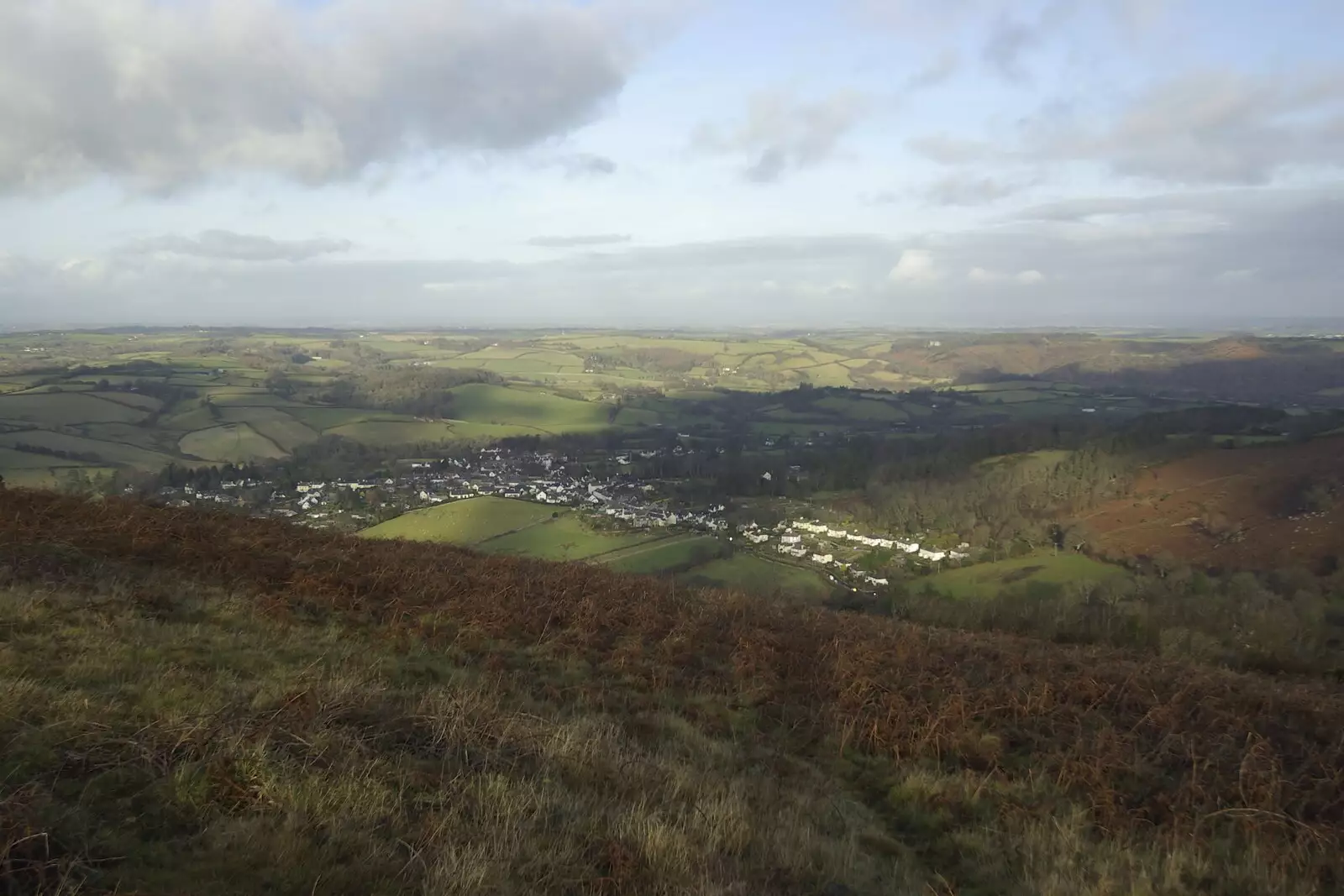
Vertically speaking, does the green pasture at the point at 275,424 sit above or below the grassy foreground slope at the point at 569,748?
below

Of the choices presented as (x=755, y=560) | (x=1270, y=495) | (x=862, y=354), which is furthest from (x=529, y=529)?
(x=862, y=354)

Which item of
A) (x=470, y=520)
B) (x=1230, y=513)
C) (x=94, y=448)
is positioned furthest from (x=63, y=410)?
(x=1230, y=513)

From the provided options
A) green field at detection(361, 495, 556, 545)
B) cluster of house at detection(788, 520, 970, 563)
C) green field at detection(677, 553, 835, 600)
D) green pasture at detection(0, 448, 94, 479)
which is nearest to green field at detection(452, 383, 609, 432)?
green field at detection(361, 495, 556, 545)

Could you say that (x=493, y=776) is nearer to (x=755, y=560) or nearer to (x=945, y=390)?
(x=755, y=560)

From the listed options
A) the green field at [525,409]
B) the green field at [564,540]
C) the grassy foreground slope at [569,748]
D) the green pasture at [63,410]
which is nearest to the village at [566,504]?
the green field at [564,540]

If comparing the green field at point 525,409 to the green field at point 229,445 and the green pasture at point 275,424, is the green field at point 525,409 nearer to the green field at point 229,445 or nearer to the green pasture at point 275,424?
the green pasture at point 275,424

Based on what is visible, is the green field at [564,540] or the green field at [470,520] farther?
the green field at [470,520]

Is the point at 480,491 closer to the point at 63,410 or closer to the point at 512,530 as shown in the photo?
the point at 512,530
